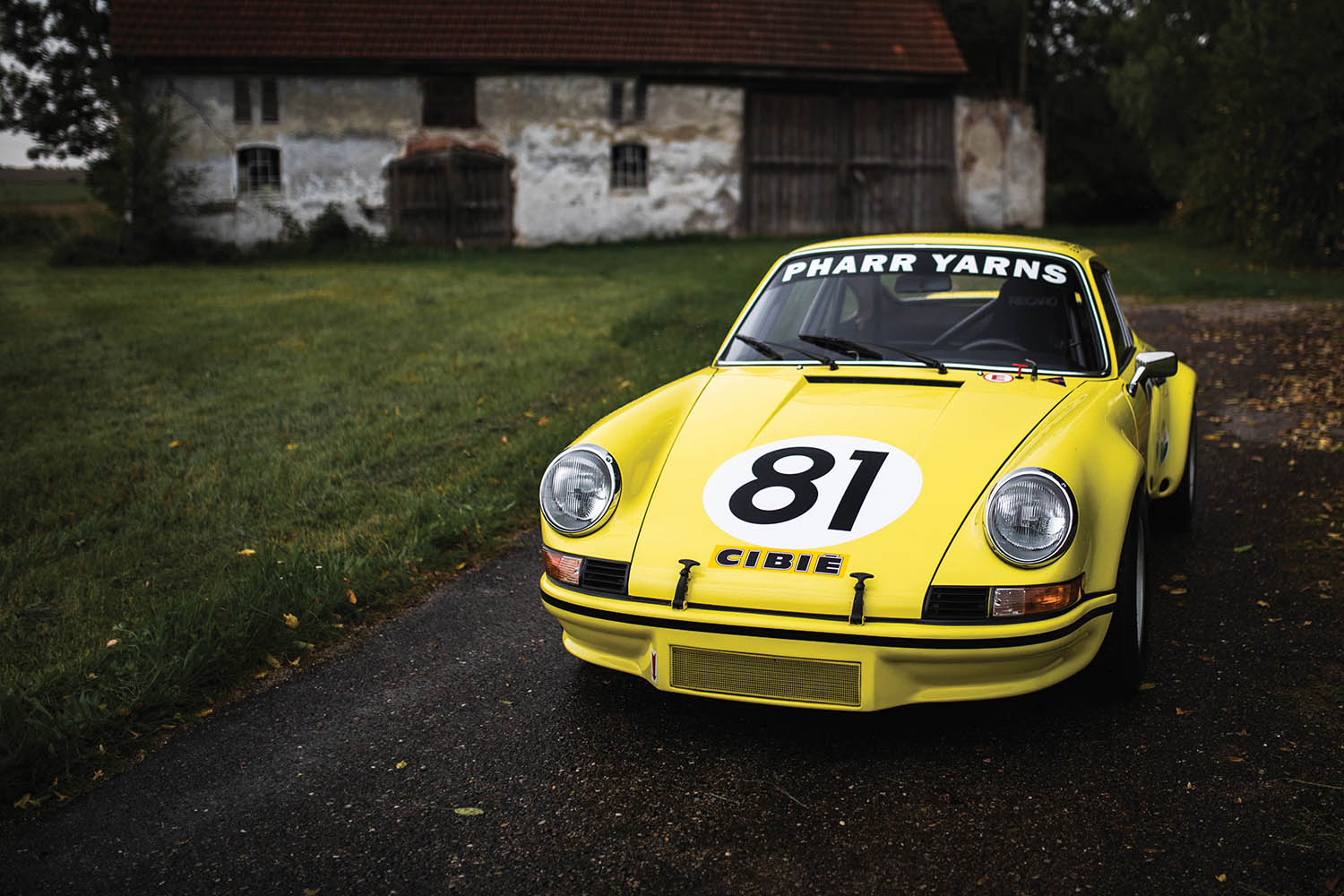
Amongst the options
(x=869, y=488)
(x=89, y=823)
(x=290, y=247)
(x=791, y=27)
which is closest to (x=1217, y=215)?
(x=791, y=27)

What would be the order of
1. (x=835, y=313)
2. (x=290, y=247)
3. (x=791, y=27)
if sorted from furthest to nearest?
1. (x=791, y=27)
2. (x=290, y=247)
3. (x=835, y=313)

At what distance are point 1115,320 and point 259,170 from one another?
20926mm

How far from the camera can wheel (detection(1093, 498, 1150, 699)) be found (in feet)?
10.5

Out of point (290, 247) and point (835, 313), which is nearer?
point (835, 313)

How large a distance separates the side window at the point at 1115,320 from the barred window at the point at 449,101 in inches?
784

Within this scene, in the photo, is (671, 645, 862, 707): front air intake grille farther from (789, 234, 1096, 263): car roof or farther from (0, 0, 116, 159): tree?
(0, 0, 116, 159): tree

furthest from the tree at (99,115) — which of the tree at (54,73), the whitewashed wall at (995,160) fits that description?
the whitewashed wall at (995,160)

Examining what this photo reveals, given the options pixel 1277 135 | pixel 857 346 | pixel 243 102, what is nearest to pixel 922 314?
pixel 857 346

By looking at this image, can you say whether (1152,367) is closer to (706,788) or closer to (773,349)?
(773,349)

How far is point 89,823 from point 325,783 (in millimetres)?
577

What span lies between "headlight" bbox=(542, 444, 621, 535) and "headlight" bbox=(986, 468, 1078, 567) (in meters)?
1.11

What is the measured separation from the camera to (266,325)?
11.8 metres

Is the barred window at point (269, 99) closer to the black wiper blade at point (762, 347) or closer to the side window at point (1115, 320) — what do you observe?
the black wiper blade at point (762, 347)

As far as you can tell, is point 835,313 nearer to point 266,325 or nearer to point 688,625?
point 688,625
